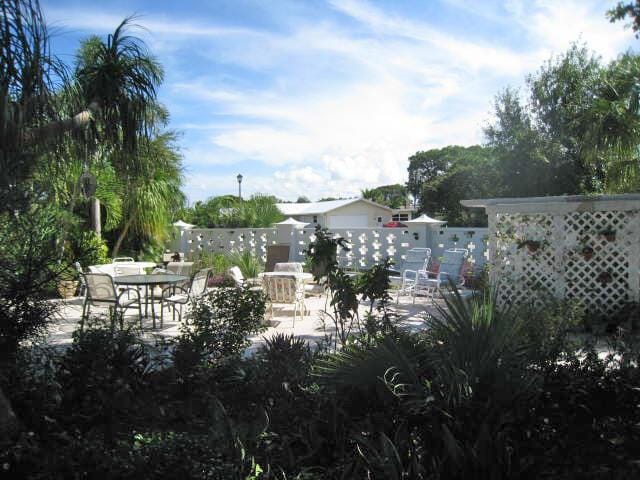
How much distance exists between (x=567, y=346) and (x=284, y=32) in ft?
15.5

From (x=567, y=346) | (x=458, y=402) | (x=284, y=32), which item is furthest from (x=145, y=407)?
(x=284, y=32)

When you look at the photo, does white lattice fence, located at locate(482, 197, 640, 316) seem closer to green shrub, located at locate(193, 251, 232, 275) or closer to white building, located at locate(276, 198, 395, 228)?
green shrub, located at locate(193, 251, 232, 275)

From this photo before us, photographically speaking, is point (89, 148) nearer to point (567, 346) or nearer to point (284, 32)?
point (284, 32)

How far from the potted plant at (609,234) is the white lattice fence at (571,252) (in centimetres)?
1

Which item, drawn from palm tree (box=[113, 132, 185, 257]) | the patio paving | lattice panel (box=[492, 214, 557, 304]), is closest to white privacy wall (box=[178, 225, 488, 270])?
palm tree (box=[113, 132, 185, 257])

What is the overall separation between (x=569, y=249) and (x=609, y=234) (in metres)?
0.52

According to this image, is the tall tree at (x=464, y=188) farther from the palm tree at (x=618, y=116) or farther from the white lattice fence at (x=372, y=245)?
the palm tree at (x=618, y=116)

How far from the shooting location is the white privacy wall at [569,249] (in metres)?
6.66

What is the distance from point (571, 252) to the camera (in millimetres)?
7000

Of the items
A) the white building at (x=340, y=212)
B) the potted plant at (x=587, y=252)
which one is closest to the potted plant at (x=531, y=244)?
the potted plant at (x=587, y=252)

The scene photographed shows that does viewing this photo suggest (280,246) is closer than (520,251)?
No

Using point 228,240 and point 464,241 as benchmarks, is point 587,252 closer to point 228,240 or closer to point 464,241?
point 464,241

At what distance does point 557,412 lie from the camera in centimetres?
300

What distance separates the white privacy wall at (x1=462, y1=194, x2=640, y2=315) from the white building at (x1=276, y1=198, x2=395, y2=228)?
21703 millimetres
